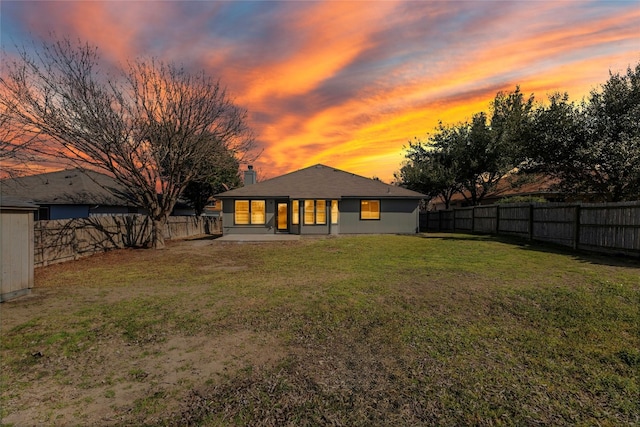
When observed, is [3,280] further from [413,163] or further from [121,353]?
[413,163]

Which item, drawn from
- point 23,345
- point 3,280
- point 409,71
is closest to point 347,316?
point 23,345

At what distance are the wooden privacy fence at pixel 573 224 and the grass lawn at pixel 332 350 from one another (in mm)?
2554

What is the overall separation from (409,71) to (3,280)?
15726 millimetres

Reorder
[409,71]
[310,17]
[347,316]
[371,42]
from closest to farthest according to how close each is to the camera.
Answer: [347,316] → [310,17] → [371,42] → [409,71]

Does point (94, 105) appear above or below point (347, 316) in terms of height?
above

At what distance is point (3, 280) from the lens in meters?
7.02

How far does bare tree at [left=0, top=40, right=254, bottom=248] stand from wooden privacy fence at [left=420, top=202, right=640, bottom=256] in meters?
17.0

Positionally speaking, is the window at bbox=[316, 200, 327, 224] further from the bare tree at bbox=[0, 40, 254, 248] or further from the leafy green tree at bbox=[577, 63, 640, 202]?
the leafy green tree at bbox=[577, 63, 640, 202]

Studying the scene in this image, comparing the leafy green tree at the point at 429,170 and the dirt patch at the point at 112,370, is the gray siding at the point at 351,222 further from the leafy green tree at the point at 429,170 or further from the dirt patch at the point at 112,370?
the dirt patch at the point at 112,370

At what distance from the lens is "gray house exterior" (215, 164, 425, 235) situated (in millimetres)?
23266

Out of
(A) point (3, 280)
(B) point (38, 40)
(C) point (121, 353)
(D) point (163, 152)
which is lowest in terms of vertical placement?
(C) point (121, 353)

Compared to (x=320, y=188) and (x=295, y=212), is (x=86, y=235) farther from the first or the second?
(x=320, y=188)

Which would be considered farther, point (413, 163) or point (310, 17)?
point (413, 163)

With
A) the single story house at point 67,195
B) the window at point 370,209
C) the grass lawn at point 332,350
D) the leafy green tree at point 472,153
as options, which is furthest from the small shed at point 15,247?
the leafy green tree at point 472,153
